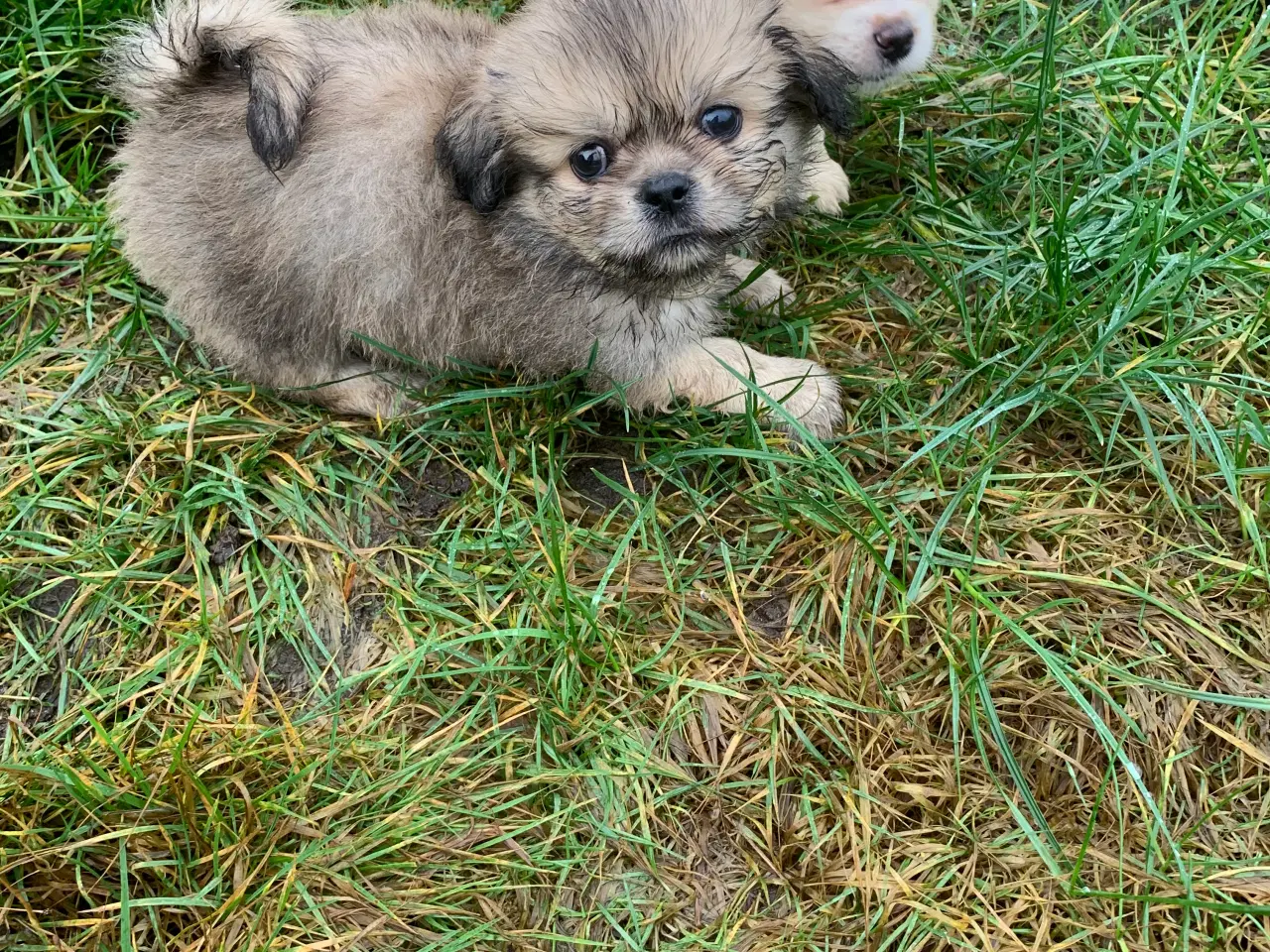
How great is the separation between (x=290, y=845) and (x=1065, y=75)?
142 inches

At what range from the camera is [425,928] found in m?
2.63

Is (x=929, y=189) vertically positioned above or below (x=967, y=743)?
above

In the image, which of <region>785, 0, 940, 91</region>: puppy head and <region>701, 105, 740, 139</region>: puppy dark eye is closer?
<region>701, 105, 740, 139</region>: puppy dark eye

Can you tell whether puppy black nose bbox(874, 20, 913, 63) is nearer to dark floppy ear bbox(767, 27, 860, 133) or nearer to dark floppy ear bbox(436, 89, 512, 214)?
dark floppy ear bbox(767, 27, 860, 133)

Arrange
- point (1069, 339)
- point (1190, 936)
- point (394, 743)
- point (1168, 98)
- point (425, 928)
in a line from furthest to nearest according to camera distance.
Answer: point (1168, 98) < point (1069, 339) < point (394, 743) < point (425, 928) < point (1190, 936)

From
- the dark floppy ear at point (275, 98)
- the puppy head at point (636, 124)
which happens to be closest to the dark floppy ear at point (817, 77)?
the puppy head at point (636, 124)

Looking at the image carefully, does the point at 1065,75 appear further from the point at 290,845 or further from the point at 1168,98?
the point at 290,845

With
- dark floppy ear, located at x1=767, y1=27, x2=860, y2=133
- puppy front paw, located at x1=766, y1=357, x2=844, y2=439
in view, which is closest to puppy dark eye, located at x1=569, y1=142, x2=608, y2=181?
dark floppy ear, located at x1=767, y1=27, x2=860, y2=133

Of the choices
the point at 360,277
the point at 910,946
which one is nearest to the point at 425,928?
the point at 910,946

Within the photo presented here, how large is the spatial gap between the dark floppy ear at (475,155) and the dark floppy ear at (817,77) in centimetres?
78

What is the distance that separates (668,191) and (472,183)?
0.55 meters

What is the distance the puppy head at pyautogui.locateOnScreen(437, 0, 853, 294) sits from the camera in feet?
7.72

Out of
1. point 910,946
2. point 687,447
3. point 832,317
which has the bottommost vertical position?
point 910,946

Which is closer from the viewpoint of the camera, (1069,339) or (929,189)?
(1069,339)
